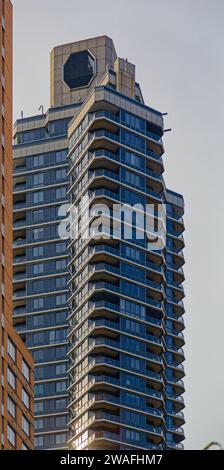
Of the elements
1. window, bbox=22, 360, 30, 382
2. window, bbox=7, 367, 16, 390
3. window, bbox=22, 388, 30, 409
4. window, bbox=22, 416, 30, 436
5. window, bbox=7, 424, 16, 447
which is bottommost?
window, bbox=7, 424, 16, 447

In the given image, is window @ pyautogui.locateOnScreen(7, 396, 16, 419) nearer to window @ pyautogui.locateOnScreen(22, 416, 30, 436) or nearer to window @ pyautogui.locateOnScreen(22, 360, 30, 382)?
window @ pyautogui.locateOnScreen(22, 416, 30, 436)

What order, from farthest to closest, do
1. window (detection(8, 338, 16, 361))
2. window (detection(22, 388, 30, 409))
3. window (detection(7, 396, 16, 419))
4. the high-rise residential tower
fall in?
window (detection(22, 388, 30, 409)) < window (detection(8, 338, 16, 361)) < window (detection(7, 396, 16, 419)) < the high-rise residential tower

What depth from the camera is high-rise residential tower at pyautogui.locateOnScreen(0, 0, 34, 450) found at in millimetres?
130750

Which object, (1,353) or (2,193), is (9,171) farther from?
(1,353)

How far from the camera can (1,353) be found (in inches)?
5079

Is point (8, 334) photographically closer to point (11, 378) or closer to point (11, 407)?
point (11, 378)

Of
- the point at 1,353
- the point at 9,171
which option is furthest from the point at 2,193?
the point at 1,353

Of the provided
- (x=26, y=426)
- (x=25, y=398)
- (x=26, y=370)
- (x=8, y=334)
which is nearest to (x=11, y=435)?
(x=8, y=334)

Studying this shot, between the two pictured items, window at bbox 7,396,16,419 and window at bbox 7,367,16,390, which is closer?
window at bbox 7,396,16,419

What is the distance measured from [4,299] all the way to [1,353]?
566cm

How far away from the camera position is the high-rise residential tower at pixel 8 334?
130750 mm

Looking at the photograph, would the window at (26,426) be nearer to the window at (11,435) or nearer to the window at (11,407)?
the window at (11,407)

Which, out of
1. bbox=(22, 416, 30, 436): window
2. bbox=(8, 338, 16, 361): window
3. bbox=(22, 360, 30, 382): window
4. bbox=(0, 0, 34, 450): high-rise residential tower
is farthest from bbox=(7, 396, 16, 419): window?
bbox=(22, 360, 30, 382): window

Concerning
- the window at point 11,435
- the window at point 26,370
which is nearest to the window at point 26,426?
the window at point 26,370
